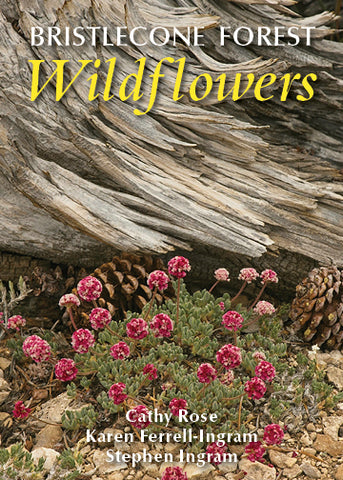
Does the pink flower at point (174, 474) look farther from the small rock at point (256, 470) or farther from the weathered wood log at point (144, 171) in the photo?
the weathered wood log at point (144, 171)

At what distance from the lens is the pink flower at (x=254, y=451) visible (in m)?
3.58

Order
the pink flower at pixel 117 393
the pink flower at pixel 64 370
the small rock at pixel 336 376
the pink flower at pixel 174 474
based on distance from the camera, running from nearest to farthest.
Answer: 1. the pink flower at pixel 174 474
2. the pink flower at pixel 117 393
3. the pink flower at pixel 64 370
4. the small rock at pixel 336 376

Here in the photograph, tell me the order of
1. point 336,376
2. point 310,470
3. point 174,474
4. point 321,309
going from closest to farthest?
point 174,474, point 310,470, point 336,376, point 321,309

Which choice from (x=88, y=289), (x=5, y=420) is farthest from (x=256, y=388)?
(x=5, y=420)

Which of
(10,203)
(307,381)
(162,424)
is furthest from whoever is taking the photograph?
(10,203)

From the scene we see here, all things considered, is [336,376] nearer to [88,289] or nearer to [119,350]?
[119,350]

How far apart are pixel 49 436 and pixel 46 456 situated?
0.78 ft

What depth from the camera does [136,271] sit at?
499cm

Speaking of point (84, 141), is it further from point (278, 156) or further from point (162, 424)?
point (162, 424)

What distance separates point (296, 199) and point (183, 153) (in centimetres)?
129

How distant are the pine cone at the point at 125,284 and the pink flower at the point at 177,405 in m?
1.27

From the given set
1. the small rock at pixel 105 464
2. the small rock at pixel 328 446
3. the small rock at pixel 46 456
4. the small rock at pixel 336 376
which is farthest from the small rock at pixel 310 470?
the small rock at pixel 46 456

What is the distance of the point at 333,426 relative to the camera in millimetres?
4082

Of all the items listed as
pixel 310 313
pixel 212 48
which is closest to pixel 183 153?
pixel 212 48
